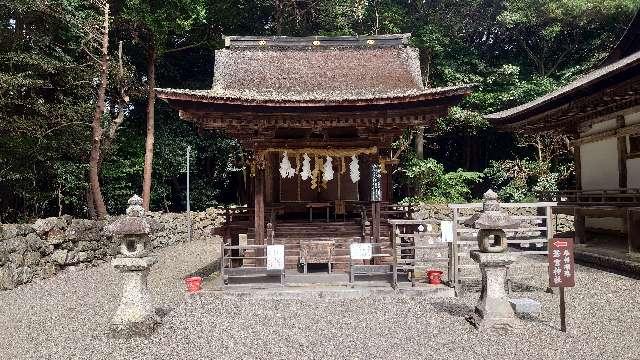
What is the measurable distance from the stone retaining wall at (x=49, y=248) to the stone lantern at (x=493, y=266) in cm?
635

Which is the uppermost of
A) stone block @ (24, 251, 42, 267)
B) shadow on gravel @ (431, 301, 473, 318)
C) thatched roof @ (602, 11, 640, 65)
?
thatched roof @ (602, 11, 640, 65)

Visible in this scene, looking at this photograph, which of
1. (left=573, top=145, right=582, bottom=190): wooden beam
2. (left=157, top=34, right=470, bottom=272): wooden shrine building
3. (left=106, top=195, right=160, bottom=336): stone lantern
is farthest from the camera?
(left=573, top=145, right=582, bottom=190): wooden beam

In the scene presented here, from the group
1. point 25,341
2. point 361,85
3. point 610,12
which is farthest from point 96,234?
point 610,12

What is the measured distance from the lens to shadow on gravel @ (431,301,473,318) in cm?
823

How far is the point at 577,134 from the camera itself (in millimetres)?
16125

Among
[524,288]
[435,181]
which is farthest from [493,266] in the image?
[435,181]

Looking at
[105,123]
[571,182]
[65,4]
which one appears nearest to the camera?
[65,4]

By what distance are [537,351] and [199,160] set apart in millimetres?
23422

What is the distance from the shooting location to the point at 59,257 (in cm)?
1368

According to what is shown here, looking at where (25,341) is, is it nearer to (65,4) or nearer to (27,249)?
(27,249)

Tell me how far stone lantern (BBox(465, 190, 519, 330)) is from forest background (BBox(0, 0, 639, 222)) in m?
11.8

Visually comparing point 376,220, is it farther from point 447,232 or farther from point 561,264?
point 561,264

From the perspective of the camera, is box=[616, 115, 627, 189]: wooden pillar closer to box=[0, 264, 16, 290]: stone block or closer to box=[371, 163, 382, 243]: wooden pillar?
box=[371, 163, 382, 243]: wooden pillar

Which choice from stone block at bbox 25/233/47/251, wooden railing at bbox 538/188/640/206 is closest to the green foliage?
wooden railing at bbox 538/188/640/206
